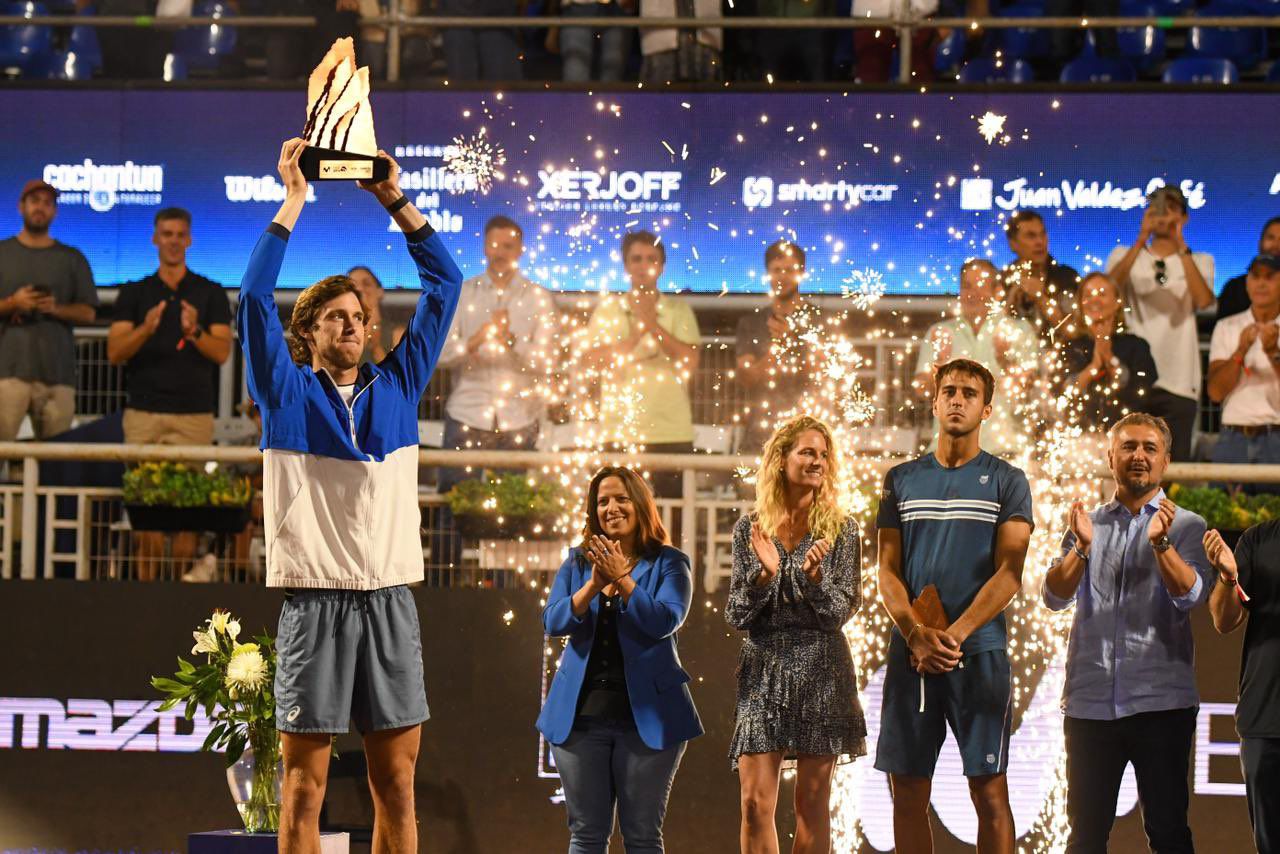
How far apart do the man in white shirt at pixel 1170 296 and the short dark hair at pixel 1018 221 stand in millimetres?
498

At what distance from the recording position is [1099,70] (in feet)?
28.1

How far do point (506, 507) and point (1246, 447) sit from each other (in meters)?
3.17

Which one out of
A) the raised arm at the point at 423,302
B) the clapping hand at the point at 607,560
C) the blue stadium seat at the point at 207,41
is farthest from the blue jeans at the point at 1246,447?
the blue stadium seat at the point at 207,41

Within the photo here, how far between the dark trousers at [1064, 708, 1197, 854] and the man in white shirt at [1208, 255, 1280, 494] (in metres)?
2.28

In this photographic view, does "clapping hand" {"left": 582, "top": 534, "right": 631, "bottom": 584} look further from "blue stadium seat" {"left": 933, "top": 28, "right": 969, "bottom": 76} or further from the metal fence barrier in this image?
"blue stadium seat" {"left": 933, "top": 28, "right": 969, "bottom": 76}

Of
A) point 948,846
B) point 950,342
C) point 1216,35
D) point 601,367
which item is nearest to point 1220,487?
point 950,342

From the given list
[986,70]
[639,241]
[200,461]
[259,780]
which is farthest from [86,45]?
[259,780]

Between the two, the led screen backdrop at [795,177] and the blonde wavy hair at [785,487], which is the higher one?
the led screen backdrop at [795,177]

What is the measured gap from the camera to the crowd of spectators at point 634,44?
25.4 ft

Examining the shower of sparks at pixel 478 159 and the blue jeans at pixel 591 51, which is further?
the blue jeans at pixel 591 51

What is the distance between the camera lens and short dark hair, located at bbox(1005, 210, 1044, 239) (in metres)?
Answer: 6.93

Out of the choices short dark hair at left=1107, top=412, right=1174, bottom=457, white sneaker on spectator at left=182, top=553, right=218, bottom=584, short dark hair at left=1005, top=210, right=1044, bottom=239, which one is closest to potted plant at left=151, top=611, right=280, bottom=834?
white sneaker on spectator at left=182, top=553, right=218, bottom=584

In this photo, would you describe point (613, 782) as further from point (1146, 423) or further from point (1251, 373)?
point (1251, 373)

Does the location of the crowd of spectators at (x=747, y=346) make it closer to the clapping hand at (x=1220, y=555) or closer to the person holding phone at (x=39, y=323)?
the person holding phone at (x=39, y=323)
